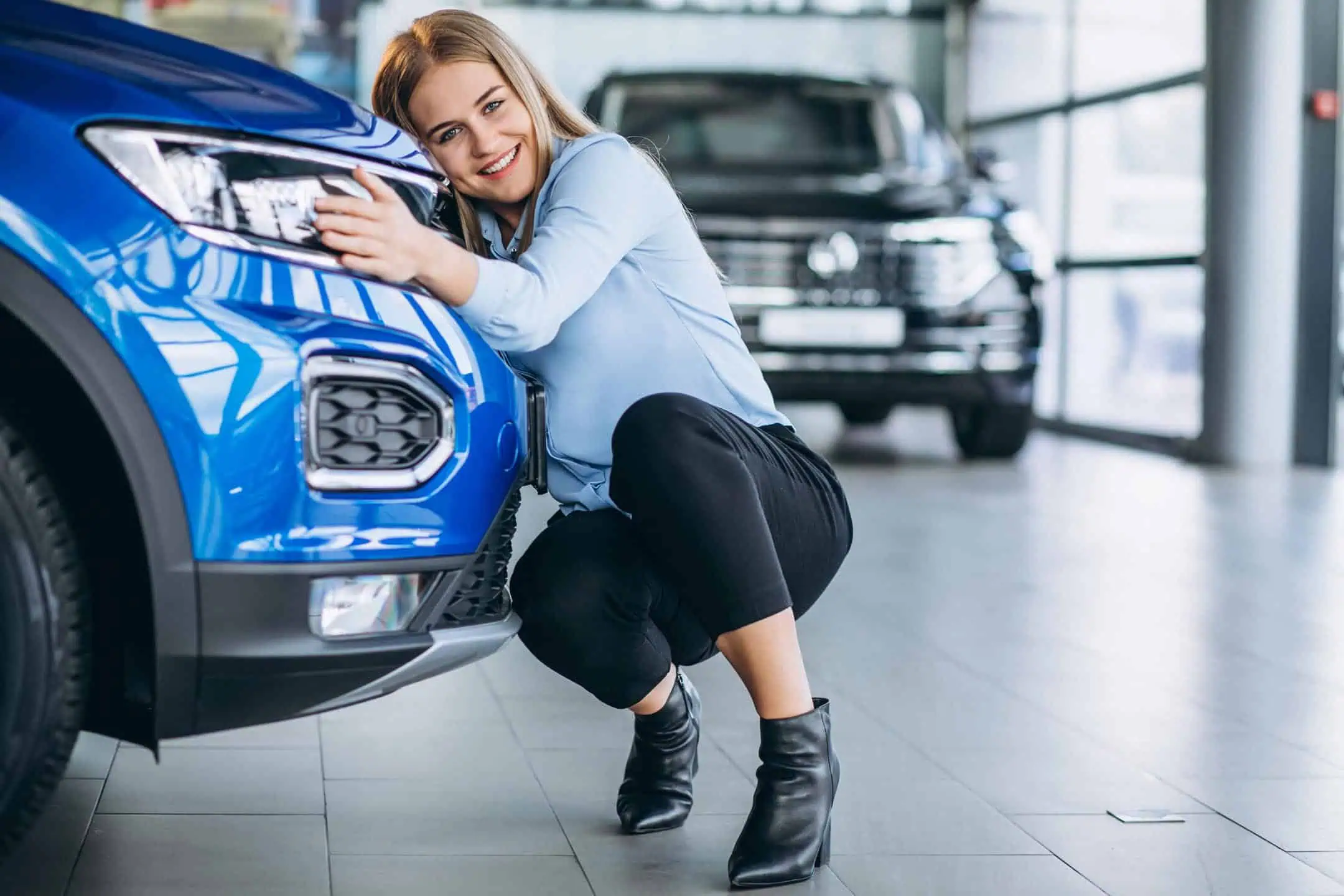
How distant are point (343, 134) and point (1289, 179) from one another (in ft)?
20.6

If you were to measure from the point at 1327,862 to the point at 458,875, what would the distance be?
1.08 metres

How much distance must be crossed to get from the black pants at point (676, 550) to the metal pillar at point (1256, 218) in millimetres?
5436

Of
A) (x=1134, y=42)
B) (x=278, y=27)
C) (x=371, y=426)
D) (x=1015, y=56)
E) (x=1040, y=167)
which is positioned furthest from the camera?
(x=1015, y=56)

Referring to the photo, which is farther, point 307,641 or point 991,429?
point 991,429

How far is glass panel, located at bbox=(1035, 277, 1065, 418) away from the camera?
32.5 feet

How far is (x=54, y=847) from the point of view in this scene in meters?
2.16

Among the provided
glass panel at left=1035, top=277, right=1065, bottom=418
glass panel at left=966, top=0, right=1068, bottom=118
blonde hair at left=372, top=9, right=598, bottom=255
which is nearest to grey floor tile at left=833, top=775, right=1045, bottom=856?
blonde hair at left=372, top=9, right=598, bottom=255

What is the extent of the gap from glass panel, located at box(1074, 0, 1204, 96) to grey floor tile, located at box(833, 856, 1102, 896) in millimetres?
6494

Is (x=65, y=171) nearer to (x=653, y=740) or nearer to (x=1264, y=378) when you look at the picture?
(x=653, y=740)

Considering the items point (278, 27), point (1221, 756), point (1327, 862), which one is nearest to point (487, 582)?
point (1327, 862)

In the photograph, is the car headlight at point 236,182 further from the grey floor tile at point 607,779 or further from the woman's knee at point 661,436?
the grey floor tile at point 607,779

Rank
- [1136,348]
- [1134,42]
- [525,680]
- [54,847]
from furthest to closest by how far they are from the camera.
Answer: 1. [1134,42]
2. [1136,348]
3. [525,680]
4. [54,847]

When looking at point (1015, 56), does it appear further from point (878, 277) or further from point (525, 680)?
point (525, 680)

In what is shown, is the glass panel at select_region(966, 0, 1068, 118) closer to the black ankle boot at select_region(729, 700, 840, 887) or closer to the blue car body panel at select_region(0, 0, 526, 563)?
the black ankle boot at select_region(729, 700, 840, 887)
